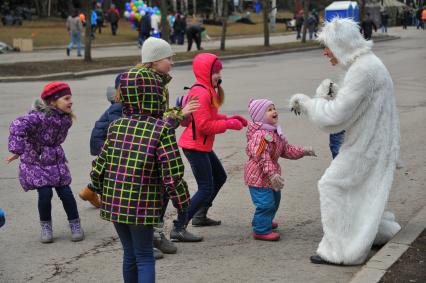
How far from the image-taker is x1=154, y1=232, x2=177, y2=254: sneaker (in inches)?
235

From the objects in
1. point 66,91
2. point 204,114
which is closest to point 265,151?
point 204,114

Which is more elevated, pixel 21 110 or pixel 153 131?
pixel 153 131

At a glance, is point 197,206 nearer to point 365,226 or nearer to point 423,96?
point 365,226

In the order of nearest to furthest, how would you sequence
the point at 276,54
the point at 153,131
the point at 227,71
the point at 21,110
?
the point at 153,131, the point at 21,110, the point at 227,71, the point at 276,54

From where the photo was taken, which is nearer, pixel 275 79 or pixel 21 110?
pixel 21 110

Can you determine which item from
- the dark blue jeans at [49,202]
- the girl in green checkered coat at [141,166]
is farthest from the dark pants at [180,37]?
the girl in green checkered coat at [141,166]

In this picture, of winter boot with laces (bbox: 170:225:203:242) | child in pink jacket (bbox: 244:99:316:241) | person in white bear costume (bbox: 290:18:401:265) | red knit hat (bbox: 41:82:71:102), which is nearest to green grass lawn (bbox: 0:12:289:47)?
red knit hat (bbox: 41:82:71:102)

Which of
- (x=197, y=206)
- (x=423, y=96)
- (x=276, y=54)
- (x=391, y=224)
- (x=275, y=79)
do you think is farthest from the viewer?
(x=276, y=54)

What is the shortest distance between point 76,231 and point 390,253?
2.63 metres

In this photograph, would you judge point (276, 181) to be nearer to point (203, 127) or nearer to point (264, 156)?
point (264, 156)

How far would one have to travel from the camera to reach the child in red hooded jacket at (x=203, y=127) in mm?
6160

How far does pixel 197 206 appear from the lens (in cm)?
643

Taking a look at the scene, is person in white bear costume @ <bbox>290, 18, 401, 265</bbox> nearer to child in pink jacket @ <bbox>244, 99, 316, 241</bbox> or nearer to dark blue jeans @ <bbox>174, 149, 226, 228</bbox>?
child in pink jacket @ <bbox>244, 99, 316, 241</bbox>

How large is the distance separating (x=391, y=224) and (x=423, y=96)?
10853 mm
